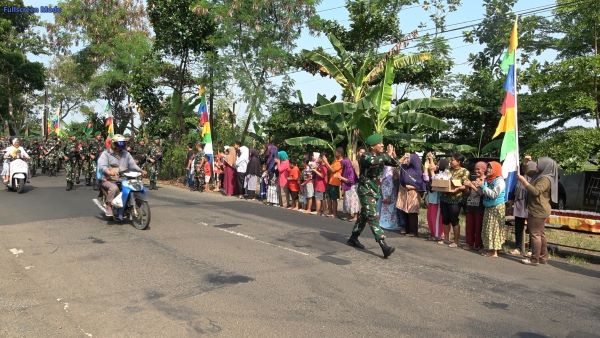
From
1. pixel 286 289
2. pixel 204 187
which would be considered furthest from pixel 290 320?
pixel 204 187

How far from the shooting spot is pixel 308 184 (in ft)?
43.5

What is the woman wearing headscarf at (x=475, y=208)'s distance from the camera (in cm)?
879

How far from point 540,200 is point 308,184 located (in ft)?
20.9

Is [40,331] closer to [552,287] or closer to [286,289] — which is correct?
[286,289]

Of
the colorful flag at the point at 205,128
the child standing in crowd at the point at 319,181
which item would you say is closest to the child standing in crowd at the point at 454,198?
the child standing in crowd at the point at 319,181

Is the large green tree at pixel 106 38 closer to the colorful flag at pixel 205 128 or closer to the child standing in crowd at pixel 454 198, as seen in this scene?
the colorful flag at pixel 205 128

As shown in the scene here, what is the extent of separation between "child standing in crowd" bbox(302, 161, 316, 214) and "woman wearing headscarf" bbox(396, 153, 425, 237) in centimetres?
327

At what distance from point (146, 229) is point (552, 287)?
691cm

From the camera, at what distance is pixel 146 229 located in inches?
373

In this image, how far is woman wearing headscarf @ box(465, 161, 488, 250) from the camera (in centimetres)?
879

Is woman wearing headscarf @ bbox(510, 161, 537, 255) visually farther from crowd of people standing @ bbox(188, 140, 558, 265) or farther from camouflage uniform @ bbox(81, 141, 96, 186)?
camouflage uniform @ bbox(81, 141, 96, 186)

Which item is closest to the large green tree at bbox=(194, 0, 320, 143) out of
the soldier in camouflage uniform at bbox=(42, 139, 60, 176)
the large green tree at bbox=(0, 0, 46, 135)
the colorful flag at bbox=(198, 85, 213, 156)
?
the colorful flag at bbox=(198, 85, 213, 156)

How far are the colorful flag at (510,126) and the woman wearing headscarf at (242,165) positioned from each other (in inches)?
355

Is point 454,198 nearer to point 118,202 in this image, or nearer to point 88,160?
point 118,202
